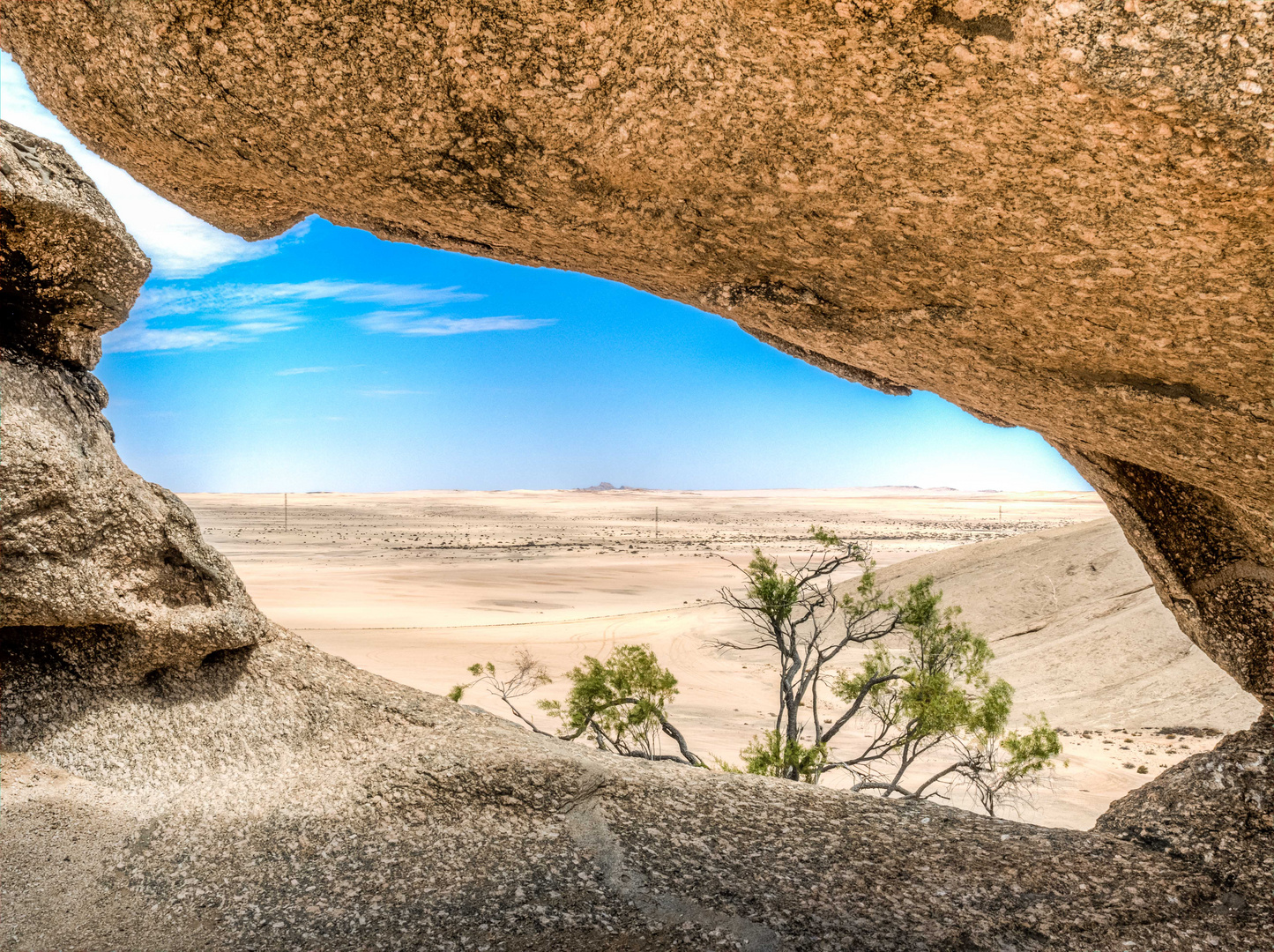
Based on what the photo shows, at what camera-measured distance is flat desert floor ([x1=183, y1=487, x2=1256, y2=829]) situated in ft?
54.6

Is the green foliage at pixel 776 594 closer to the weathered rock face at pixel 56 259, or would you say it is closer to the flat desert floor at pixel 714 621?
the flat desert floor at pixel 714 621

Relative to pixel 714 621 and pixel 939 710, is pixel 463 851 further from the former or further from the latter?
pixel 714 621

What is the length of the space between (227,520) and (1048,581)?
7077 cm

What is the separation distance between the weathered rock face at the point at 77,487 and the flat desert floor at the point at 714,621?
10.7m

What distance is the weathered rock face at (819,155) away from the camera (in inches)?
109

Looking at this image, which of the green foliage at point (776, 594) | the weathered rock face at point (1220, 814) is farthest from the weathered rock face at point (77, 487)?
the weathered rock face at point (1220, 814)

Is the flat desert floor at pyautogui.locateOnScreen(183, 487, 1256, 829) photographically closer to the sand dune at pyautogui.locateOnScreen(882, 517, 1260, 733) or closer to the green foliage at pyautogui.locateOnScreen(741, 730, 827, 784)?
the sand dune at pyautogui.locateOnScreen(882, 517, 1260, 733)

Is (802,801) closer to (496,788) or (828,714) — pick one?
(496,788)

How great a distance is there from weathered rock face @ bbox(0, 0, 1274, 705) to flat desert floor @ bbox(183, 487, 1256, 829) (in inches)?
407

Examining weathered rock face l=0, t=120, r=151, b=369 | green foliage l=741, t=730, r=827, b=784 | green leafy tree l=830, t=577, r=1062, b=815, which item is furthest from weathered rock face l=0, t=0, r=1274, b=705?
green foliage l=741, t=730, r=827, b=784

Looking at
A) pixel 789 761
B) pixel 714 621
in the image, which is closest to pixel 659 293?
pixel 789 761

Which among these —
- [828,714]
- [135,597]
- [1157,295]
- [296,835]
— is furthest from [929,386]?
[828,714]

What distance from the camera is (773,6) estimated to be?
9.21ft

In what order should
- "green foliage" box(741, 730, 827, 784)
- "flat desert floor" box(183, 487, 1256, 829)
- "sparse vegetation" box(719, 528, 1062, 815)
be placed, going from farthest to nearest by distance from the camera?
"flat desert floor" box(183, 487, 1256, 829), "sparse vegetation" box(719, 528, 1062, 815), "green foliage" box(741, 730, 827, 784)
